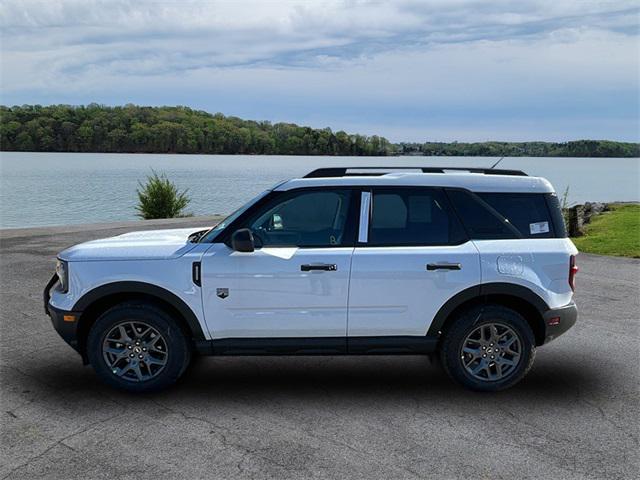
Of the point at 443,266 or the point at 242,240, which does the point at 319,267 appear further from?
the point at 443,266

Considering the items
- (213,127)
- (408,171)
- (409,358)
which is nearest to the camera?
(408,171)

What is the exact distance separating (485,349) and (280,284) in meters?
1.78

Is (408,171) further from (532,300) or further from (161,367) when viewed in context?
(161,367)

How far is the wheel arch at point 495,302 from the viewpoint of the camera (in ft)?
17.5

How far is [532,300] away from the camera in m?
5.40

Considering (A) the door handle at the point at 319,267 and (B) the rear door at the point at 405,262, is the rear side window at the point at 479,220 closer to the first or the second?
(B) the rear door at the point at 405,262

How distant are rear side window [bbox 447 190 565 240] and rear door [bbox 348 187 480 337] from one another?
136mm

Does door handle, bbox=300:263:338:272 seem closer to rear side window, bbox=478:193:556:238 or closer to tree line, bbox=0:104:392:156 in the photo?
rear side window, bbox=478:193:556:238

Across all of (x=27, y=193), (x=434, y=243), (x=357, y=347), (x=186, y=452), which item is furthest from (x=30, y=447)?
(x=27, y=193)

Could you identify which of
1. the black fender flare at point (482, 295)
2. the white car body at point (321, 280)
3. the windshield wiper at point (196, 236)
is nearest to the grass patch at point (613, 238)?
the black fender flare at point (482, 295)

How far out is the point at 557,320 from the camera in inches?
216

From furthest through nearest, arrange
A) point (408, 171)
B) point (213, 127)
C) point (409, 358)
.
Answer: point (213, 127), point (409, 358), point (408, 171)

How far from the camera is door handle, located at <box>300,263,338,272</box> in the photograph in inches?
206

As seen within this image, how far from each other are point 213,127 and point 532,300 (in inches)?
2083
